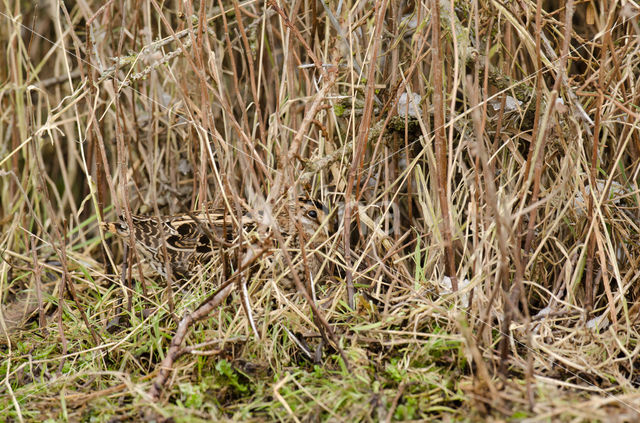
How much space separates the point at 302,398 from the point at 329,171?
1268 mm

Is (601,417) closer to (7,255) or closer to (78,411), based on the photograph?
(78,411)

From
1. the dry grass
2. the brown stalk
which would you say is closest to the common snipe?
the dry grass

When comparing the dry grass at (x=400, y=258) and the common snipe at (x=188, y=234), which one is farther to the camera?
the common snipe at (x=188, y=234)

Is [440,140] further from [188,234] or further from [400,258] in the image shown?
[188,234]

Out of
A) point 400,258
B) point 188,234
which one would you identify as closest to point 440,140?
point 400,258

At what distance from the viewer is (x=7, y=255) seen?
10.5ft

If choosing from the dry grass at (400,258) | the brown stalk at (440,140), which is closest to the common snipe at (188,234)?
the dry grass at (400,258)

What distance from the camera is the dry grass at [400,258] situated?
1992 mm

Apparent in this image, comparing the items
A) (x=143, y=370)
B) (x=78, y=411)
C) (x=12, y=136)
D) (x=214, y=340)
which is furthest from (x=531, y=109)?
(x=12, y=136)

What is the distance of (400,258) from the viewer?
259 cm

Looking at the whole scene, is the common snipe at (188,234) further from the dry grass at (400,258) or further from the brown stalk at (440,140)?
the brown stalk at (440,140)

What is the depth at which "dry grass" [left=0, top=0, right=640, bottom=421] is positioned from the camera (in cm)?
199

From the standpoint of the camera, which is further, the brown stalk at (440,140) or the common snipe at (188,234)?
the common snipe at (188,234)

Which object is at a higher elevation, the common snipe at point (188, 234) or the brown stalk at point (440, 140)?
the brown stalk at point (440, 140)
